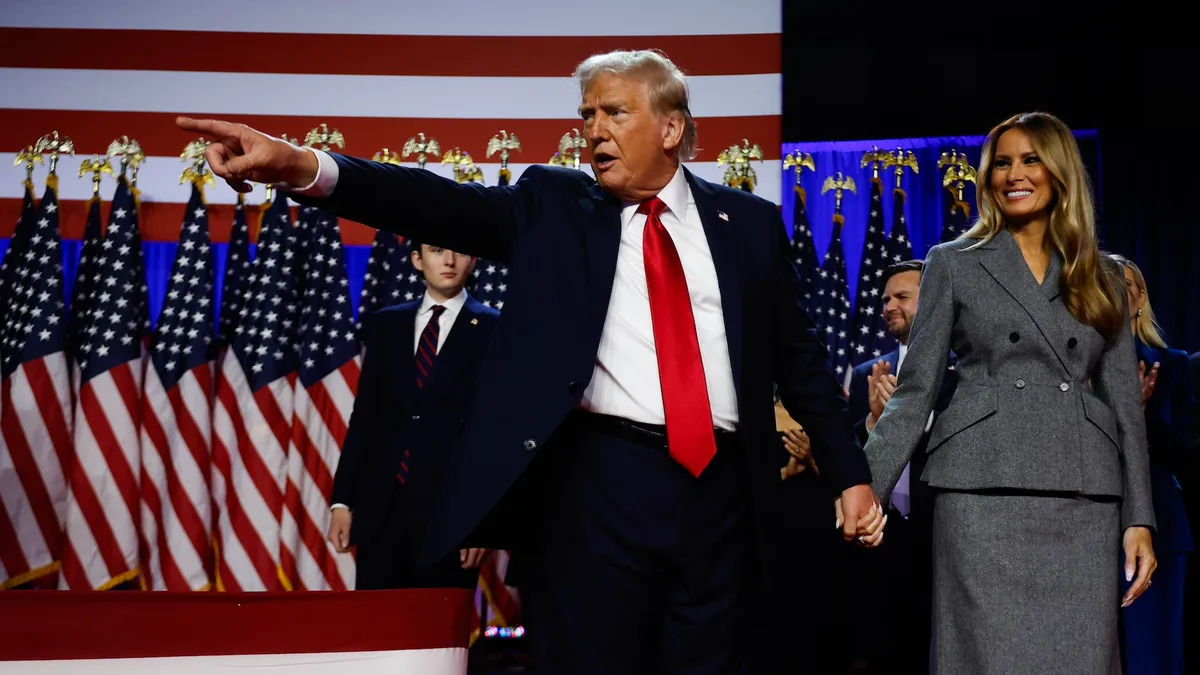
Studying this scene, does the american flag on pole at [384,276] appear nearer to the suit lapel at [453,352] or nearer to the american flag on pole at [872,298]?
the suit lapel at [453,352]

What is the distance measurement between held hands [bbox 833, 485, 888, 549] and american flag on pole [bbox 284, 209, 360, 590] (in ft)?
11.1

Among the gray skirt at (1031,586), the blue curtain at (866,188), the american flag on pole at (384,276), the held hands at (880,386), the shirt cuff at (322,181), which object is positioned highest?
the blue curtain at (866,188)

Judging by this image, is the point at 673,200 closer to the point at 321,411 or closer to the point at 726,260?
the point at 726,260

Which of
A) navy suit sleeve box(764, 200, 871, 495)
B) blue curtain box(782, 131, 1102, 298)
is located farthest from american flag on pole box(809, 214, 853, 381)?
navy suit sleeve box(764, 200, 871, 495)

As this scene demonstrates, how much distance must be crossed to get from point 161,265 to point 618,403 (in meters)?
4.48

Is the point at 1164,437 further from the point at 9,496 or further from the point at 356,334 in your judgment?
the point at 9,496

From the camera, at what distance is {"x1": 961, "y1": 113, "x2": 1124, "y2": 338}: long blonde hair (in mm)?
2576

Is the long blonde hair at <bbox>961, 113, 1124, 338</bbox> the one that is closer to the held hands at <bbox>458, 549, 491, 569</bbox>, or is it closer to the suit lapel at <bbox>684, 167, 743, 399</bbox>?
the suit lapel at <bbox>684, 167, 743, 399</bbox>

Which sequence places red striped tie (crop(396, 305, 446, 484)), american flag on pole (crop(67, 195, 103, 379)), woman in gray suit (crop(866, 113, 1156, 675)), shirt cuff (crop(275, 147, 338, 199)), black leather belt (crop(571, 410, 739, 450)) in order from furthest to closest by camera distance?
1. american flag on pole (crop(67, 195, 103, 379))
2. red striped tie (crop(396, 305, 446, 484))
3. woman in gray suit (crop(866, 113, 1156, 675))
4. black leather belt (crop(571, 410, 739, 450))
5. shirt cuff (crop(275, 147, 338, 199))

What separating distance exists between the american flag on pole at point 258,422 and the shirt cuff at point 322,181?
3579 mm

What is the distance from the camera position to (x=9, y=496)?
16.7 feet

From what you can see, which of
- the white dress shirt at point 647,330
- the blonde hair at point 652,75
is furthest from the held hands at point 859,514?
the blonde hair at point 652,75

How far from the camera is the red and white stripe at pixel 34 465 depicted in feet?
16.7

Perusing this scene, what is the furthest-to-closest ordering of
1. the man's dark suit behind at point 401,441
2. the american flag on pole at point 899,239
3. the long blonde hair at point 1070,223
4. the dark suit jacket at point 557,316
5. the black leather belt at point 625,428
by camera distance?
the american flag on pole at point 899,239, the man's dark suit behind at point 401,441, the long blonde hair at point 1070,223, the black leather belt at point 625,428, the dark suit jacket at point 557,316
